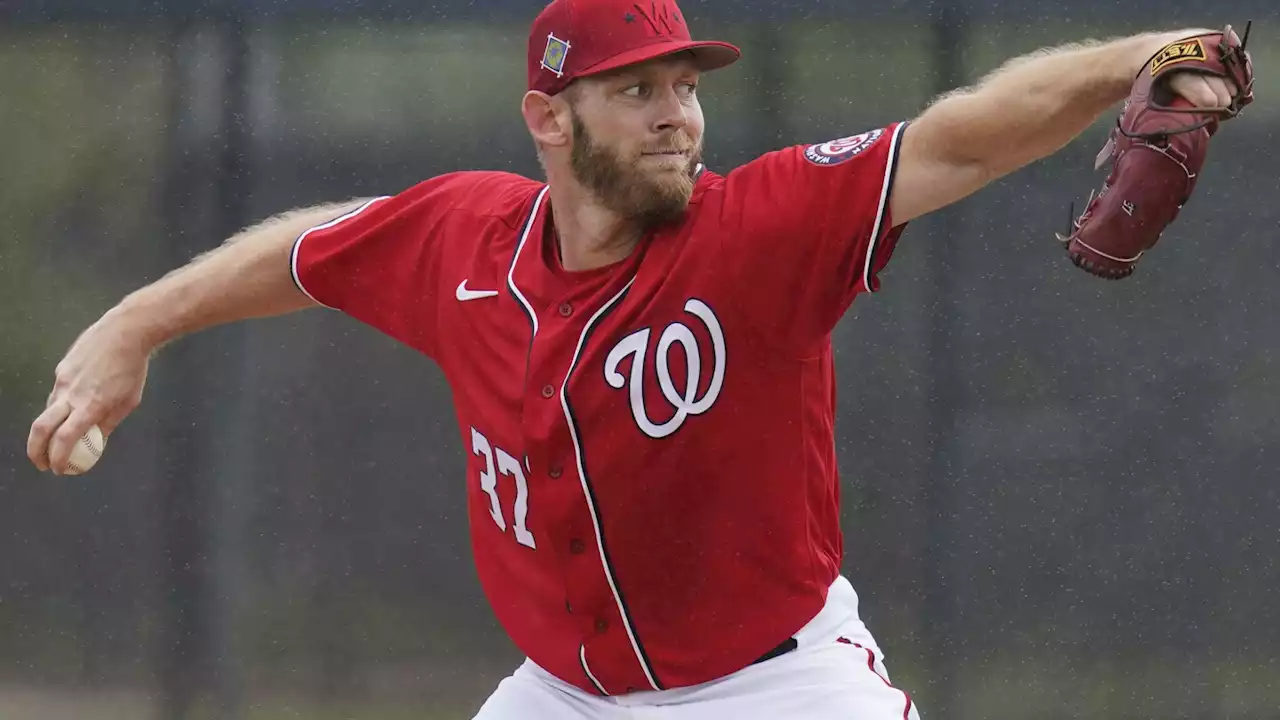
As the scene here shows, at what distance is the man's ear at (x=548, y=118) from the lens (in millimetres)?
2523

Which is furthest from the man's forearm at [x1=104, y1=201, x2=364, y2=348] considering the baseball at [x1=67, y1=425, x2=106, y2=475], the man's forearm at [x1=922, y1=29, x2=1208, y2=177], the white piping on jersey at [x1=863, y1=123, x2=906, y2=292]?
the man's forearm at [x1=922, y1=29, x2=1208, y2=177]

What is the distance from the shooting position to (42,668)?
422cm

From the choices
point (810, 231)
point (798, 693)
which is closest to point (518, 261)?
point (810, 231)

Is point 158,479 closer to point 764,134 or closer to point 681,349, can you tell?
point 764,134

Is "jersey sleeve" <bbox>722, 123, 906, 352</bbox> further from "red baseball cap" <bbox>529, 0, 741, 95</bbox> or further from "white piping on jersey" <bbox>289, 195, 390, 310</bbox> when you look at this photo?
"white piping on jersey" <bbox>289, 195, 390, 310</bbox>

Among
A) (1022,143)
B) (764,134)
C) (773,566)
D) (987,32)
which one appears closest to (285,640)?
(764,134)

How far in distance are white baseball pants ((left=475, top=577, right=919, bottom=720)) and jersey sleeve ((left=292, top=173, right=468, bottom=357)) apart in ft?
2.40

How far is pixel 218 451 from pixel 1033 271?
7.13 ft

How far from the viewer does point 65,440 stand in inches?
101

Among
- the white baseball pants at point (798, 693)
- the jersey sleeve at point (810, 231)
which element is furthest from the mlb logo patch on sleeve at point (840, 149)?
the white baseball pants at point (798, 693)

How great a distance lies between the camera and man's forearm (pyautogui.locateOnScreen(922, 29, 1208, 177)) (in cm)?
190

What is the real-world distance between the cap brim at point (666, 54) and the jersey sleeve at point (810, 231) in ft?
0.69

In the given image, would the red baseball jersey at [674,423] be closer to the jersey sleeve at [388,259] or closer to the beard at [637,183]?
the beard at [637,183]

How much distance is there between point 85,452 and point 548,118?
95cm
